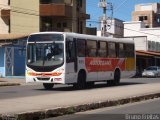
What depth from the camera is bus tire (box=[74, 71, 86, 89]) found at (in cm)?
2688

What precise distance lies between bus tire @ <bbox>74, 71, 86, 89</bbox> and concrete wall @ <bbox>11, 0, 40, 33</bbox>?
27019 millimetres

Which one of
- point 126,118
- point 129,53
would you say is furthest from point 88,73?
point 126,118

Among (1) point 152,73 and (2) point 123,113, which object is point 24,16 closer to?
(1) point 152,73

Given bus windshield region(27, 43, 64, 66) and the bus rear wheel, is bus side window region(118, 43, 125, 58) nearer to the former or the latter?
the bus rear wheel

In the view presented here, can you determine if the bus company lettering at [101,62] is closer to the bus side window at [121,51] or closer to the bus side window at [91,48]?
the bus side window at [91,48]

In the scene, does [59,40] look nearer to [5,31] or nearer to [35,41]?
[35,41]

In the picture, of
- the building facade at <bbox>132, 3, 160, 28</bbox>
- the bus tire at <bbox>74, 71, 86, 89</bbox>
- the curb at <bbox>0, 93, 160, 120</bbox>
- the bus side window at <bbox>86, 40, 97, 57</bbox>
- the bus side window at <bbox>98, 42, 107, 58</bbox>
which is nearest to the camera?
the curb at <bbox>0, 93, 160, 120</bbox>

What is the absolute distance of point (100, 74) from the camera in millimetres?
29531

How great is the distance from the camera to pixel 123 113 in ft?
50.1

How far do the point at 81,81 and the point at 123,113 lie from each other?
1192cm

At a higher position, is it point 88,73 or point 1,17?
point 1,17

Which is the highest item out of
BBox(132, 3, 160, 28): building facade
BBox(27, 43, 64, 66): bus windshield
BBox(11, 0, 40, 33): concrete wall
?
BBox(132, 3, 160, 28): building facade

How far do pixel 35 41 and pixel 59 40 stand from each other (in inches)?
56.9

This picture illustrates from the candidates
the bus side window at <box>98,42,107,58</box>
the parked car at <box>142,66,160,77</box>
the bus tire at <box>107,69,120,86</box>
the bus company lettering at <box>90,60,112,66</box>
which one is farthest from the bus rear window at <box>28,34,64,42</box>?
the parked car at <box>142,66,160,77</box>
